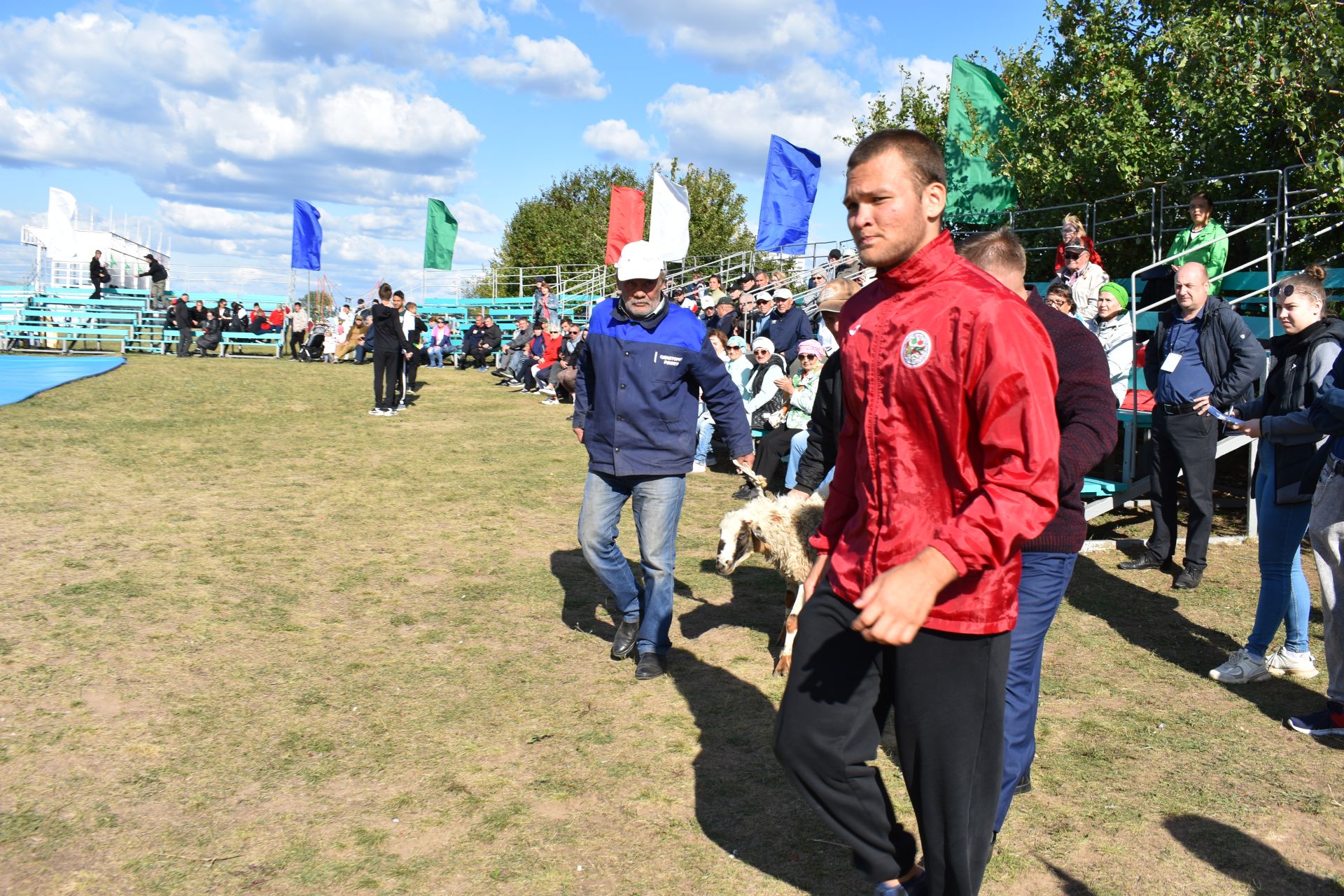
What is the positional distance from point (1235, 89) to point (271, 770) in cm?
1114

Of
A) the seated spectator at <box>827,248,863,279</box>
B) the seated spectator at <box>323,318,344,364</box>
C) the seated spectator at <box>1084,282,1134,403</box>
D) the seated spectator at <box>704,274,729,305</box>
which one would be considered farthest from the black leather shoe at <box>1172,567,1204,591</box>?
the seated spectator at <box>323,318,344,364</box>

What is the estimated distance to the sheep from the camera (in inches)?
218

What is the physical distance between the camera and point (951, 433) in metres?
2.38

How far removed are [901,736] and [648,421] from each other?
2.91 metres

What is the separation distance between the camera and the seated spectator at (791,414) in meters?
9.55

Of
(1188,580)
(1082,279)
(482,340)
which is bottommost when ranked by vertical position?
(1188,580)

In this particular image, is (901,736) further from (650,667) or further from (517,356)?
(517,356)

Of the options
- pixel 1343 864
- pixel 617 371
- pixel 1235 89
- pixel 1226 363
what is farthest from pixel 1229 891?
pixel 1235 89

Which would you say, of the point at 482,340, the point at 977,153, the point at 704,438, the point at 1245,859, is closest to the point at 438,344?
the point at 482,340

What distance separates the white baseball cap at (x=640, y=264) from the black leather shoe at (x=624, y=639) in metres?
1.99

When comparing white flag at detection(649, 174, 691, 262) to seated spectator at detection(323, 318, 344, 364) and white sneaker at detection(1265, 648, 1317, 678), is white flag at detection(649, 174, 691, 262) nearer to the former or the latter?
seated spectator at detection(323, 318, 344, 364)

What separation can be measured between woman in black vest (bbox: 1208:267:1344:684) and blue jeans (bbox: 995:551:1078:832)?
217 cm

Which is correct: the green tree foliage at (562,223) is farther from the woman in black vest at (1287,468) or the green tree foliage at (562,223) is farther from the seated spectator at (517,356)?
the woman in black vest at (1287,468)

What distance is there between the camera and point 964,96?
15953 millimetres
